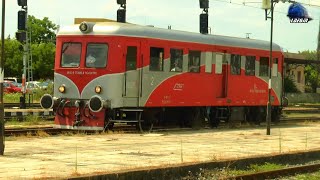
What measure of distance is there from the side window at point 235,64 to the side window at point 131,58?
546 cm

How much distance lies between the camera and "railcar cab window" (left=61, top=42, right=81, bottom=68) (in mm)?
20016

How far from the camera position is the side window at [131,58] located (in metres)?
19.8

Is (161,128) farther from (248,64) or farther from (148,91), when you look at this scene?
(248,64)

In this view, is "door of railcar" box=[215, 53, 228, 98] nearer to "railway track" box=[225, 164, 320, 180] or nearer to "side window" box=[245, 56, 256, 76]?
"side window" box=[245, 56, 256, 76]

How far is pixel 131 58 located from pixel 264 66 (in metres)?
8.02

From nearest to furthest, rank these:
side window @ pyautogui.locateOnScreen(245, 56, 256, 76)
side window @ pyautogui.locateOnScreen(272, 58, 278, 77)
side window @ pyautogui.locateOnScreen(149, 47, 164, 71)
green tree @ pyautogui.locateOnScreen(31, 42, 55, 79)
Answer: side window @ pyautogui.locateOnScreen(149, 47, 164, 71) → side window @ pyautogui.locateOnScreen(245, 56, 256, 76) → side window @ pyautogui.locateOnScreen(272, 58, 278, 77) → green tree @ pyautogui.locateOnScreen(31, 42, 55, 79)

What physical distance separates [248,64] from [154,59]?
5718mm

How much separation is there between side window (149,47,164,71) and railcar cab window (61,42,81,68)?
95.4 inches

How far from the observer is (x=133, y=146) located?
1525 centimetres

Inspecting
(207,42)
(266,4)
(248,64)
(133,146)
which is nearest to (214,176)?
(133,146)

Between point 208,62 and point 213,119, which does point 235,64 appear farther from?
point 213,119

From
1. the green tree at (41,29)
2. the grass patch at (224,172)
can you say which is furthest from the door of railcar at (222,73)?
the green tree at (41,29)

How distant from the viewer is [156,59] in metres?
20.6

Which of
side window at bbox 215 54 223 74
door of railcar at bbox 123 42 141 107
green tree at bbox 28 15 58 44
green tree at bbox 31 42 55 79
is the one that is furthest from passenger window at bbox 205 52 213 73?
green tree at bbox 28 15 58 44
